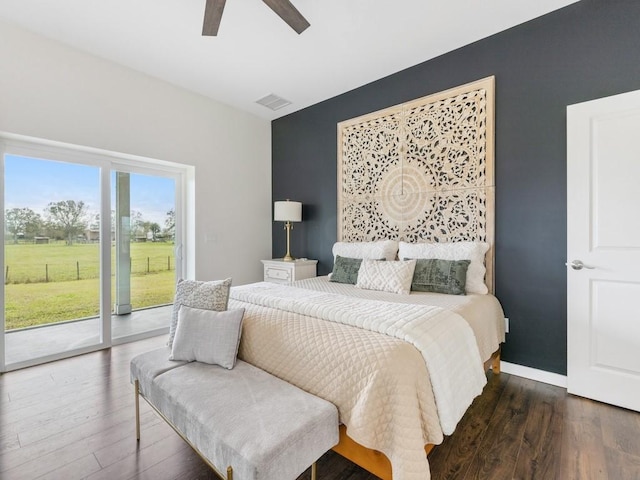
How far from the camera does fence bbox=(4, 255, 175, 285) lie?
2.66 m

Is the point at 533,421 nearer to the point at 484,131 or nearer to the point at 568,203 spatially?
the point at 568,203

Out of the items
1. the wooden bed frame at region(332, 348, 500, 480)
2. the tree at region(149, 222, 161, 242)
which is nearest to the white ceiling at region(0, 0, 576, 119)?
the tree at region(149, 222, 161, 242)

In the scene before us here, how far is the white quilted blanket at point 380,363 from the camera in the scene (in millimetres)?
1218

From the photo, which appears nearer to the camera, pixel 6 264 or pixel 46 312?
pixel 6 264

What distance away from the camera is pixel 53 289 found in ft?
9.45

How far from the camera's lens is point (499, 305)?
253 centimetres

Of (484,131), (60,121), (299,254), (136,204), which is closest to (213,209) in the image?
(136,204)

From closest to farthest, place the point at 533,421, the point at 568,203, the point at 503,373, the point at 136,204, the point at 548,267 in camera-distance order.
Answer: the point at 533,421 < the point at 568,203 < the point at 548,267 < the point at 503,373 < the point at 136,204

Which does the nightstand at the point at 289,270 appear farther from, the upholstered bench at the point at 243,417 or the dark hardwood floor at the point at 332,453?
the upholstered bench at the point at 243,417

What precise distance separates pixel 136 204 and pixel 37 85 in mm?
1259

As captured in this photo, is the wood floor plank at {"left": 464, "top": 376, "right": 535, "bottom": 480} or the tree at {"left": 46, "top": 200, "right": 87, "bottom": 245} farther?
the tree at {"left": 46, "top": 200, "right": 87, "bottom": 245}

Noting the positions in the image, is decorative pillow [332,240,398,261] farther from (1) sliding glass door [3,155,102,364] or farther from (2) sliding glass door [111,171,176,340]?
(1) sliding glass door [3,155,102,364]

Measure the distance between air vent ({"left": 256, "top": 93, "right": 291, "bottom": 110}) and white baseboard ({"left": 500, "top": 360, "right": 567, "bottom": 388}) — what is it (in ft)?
11.9

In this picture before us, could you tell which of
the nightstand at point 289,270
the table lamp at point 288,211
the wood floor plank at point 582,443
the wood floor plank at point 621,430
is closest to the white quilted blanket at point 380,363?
the wood floor plank at point 582,443
